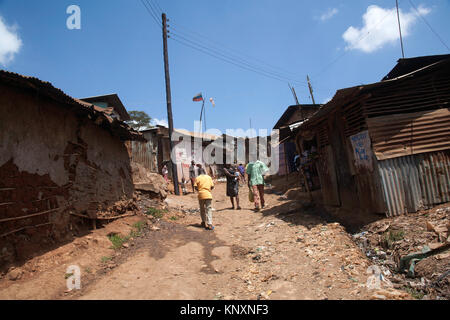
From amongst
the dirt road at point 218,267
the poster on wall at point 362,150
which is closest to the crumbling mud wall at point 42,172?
the dirt road at point 218,267

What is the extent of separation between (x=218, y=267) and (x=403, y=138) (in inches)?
190

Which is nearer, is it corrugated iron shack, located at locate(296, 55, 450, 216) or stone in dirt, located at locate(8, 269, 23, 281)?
stone in dirt, located at locate(8, 269, 23, 281)

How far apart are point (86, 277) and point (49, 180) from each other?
190 centimetres

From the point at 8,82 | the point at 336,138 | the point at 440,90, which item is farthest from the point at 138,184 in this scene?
the point at 440,90

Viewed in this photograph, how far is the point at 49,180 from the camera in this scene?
16.1 ft

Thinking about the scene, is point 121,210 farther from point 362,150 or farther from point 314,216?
point 362,150

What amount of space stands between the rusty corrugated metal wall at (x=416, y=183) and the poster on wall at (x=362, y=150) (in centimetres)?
45

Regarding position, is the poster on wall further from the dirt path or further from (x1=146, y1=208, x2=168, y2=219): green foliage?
(x1=146, y1=208, x2=168, y2=219): green foliage

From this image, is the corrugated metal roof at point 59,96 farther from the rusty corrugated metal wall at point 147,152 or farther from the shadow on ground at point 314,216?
the rusty corrugated metal wall at point 147,152

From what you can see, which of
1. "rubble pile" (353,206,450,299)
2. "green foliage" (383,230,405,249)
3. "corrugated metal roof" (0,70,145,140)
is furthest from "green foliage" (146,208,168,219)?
"green foliage" (383,230,405,249)

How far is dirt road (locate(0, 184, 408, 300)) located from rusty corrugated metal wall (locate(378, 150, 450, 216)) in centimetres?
136

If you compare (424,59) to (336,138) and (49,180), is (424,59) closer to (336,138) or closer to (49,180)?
(336,138)

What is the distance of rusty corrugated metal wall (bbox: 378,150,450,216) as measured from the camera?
5672 mm

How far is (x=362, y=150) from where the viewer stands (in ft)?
20.6
